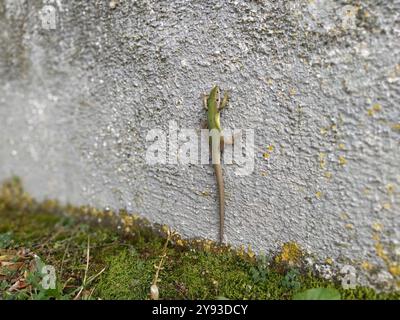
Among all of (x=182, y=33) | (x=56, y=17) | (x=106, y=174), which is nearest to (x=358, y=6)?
(x=182, y=33)

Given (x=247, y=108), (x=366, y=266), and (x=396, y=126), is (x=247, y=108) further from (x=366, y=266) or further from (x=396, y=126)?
(x=366, y=266)

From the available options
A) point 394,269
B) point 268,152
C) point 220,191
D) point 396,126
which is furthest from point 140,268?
point 396,126

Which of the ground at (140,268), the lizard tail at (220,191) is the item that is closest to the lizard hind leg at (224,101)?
the lizard tail at (220,191)

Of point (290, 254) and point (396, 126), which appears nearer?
point (396, 126)

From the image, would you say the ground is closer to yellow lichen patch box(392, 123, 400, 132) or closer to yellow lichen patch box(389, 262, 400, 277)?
yellow lichen patch box(389, 262, 400, 277)

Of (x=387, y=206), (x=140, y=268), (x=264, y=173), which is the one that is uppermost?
(x=264, y=173)
